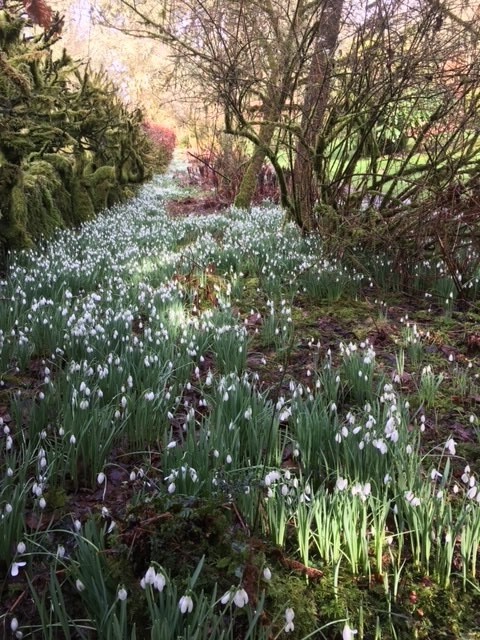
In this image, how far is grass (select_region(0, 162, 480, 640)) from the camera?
5.46ft

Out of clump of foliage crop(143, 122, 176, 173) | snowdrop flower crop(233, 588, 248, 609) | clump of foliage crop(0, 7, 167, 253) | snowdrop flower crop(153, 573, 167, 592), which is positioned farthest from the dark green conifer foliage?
clump of foliage crop(143, 122, 176, 173)

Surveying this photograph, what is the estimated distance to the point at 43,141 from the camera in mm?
8469

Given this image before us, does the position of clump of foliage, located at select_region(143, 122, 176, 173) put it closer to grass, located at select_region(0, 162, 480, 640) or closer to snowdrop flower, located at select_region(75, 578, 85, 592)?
grass, located at select_region(0, 162, 480, 640)

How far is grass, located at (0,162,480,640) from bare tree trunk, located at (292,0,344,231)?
A: 3125 mm

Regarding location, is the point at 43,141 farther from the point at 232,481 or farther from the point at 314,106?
the point at 232,481

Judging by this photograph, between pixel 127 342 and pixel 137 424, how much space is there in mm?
1147

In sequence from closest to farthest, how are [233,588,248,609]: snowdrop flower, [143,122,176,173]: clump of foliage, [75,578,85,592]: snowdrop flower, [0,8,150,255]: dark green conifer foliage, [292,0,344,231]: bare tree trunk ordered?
1. [233,588,248,609]: snowdrop flower
2. [75,578,85,592]: snowdrop flower
3. [292,0,344,231]: bare tree trunk
4. [0,8,150,255]: dark green conifer foliage
5. [143,122,176,173]: clump of foliage

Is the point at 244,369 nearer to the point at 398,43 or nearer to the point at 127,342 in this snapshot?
the point at 127,342

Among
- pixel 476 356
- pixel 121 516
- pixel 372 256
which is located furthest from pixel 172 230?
pixel 121 516

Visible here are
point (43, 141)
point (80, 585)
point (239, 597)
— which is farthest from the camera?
point (43, 141)

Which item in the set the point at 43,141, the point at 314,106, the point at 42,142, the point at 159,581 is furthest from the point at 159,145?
the point at 159,581

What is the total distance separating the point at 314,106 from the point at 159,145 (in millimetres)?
24450

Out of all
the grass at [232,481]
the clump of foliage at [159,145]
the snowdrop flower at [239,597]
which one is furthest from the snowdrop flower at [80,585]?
the clump of foliage at [159,145]

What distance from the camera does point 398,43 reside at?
566cm
